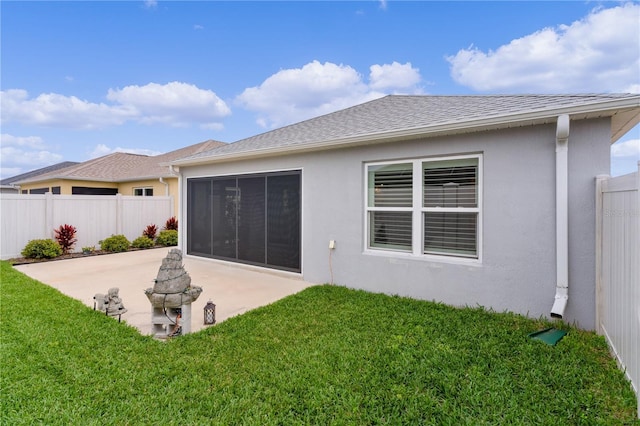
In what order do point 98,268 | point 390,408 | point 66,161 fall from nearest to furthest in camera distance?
point 390,408 → point 98,268 → point 66,161

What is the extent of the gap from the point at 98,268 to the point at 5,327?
4.34 metres

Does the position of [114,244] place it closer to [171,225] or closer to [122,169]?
[171,225]

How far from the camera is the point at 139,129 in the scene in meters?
17.8

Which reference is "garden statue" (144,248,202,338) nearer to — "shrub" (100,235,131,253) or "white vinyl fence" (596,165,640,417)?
"white vinyl fence" (596,165,640,417)

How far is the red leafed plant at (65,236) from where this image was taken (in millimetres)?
9875

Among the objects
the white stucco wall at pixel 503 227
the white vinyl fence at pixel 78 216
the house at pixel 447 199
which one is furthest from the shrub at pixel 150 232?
the white stucco wall at pixel 503 227

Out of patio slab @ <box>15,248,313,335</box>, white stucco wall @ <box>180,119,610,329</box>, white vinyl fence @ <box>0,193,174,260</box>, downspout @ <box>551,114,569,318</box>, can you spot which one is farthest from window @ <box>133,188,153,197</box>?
downspout @ <box>551,114,569,318</box>

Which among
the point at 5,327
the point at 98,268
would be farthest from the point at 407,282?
the point at 98,268

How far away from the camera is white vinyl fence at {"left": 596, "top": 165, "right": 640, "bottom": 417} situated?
2534mm

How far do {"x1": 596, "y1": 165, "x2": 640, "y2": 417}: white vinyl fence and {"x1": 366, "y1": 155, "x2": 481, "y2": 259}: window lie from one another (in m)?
1.47

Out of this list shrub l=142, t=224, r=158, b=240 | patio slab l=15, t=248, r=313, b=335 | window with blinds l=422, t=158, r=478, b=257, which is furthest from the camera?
shrub l=142, t=224, r=158, b=240

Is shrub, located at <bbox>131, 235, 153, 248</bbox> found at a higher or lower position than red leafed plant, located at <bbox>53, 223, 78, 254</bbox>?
lower

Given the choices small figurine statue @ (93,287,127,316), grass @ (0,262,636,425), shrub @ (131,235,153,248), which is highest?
shrub @ (131,235,153,248)

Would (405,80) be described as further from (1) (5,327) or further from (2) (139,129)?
(2) (139,129)
